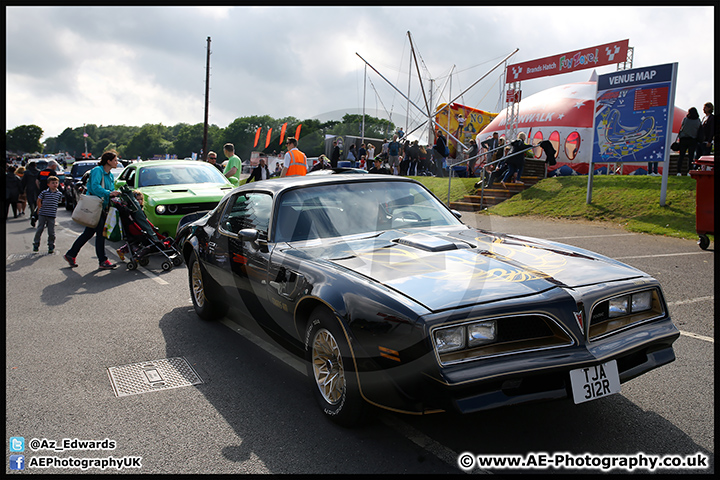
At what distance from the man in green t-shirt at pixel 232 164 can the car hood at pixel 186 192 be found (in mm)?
1771

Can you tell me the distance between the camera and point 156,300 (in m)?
6.64

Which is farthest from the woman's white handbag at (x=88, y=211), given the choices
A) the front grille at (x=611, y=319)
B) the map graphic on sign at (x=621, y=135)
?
the map graphic on sign at (x=621, y=135)

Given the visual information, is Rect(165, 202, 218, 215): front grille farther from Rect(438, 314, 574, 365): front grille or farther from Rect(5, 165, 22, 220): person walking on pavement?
→ Rect(5, 165, 22, 220): person walking on pavement

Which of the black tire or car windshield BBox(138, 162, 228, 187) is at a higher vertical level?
car windshield BBox(138, 162, 228, 187)

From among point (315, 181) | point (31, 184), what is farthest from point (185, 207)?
point (31, 184)

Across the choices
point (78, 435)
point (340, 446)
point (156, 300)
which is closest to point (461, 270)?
point (340, 446)

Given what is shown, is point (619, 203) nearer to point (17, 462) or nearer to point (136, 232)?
A: point (136, 232)

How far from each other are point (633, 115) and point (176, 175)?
11.2m

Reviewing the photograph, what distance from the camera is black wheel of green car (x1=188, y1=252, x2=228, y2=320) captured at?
541cm

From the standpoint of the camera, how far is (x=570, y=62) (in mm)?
20984

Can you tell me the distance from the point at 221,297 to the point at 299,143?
19.7 ft

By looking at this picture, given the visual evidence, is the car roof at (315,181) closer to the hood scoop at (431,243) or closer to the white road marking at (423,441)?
the hood scoop at (431,243)

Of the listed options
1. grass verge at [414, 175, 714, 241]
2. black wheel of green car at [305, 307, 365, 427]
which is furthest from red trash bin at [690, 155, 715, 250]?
black wheel of green car at [305, 307, 365, 427]

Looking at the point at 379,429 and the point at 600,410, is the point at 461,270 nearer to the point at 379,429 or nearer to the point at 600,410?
the point at 379,429
